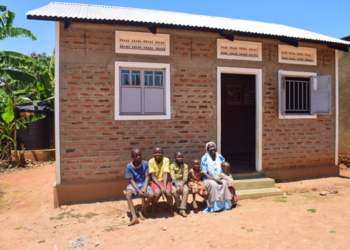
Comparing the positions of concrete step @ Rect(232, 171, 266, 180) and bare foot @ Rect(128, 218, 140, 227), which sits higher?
concrete step @ Rect(232, 171, 266, 180)

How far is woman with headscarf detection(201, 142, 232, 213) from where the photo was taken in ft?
16.6

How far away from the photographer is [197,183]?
516 centimetres

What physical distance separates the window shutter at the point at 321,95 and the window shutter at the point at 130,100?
470 cm

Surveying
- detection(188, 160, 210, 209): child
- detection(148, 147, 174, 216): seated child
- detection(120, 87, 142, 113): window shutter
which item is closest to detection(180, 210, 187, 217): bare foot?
detection(148, 147, 174, 216): seated child

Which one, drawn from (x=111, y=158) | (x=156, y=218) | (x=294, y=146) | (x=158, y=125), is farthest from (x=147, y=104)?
(x=294, y=146)

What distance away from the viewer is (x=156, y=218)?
15.8 ft

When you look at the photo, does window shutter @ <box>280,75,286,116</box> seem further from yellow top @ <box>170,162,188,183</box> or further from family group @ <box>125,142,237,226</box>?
yellow top @ <box>170,162,188,183</box>

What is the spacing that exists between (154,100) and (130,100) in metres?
0.55

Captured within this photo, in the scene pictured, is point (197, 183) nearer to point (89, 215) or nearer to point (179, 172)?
point (179, 172)

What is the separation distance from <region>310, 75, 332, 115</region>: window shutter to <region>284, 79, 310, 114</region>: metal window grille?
28 cm

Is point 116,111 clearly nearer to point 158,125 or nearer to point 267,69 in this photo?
point 158,125

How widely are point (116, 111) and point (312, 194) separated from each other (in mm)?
4920

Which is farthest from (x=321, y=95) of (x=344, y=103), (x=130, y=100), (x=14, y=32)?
(x=14, y=32)

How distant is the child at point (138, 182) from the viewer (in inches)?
184
